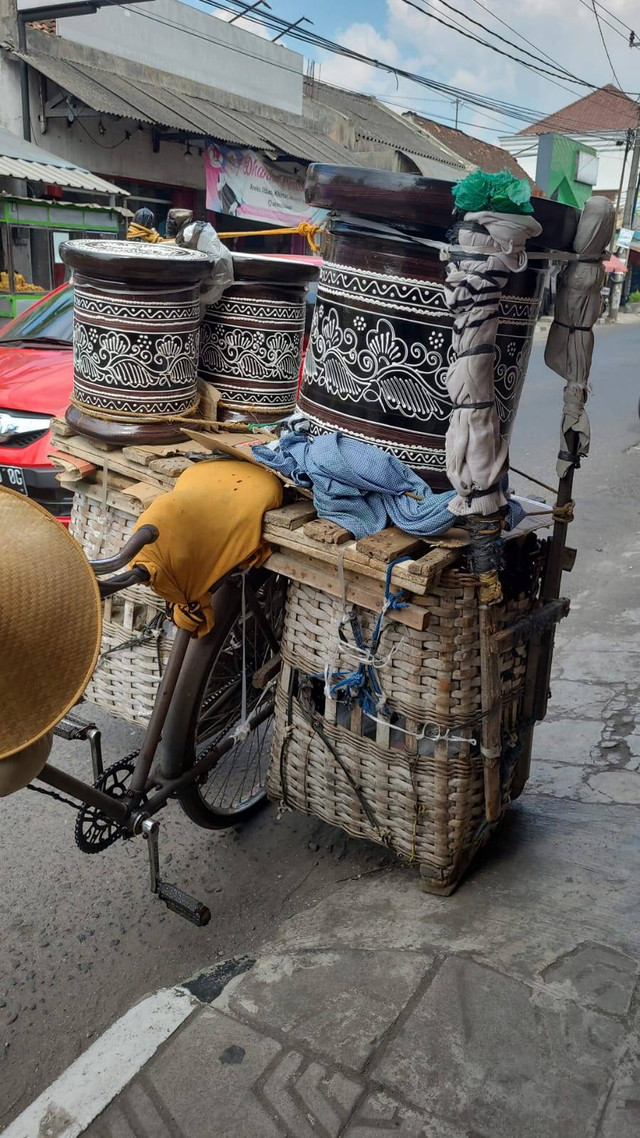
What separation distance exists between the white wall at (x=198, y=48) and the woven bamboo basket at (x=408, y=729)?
46.2 ft

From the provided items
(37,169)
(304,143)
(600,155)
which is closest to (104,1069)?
(37,169)

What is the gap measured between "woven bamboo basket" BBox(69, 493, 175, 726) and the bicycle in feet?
0.63

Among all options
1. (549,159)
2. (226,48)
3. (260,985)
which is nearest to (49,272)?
(226,48)

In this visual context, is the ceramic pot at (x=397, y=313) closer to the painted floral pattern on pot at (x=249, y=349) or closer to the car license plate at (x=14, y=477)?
the painted floral pattern on pot at (x=249, y=349)

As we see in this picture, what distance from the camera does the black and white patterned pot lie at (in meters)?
2.76

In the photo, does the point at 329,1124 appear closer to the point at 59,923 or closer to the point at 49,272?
the point at 59,923

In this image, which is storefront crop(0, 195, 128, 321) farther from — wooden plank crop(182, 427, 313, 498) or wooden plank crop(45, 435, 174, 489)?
wooden plank crop(182, 427, 313, 498)

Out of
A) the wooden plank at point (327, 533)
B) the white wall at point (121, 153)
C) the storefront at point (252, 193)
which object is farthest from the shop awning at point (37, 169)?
the wooden plank at point (327, 533)

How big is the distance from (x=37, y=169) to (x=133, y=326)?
9.73m

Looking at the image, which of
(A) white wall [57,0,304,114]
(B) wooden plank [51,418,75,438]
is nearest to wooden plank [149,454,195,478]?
(B) wooden plank [51,418,75,438]

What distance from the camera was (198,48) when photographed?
1582cm

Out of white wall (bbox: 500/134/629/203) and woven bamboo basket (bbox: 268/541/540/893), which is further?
white wall (bbox: 500/134/629/203)

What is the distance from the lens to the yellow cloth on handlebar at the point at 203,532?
216 centimetres

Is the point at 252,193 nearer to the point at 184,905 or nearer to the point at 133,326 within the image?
the point at 133,326
